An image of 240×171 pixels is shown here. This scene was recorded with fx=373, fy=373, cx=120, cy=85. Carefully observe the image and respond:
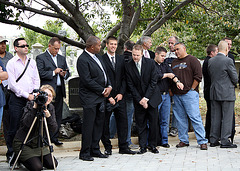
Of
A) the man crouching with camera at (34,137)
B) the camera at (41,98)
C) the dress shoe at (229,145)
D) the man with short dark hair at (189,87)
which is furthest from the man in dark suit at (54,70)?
the dress shoe at (229,145)

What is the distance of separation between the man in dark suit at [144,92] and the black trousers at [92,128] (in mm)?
817

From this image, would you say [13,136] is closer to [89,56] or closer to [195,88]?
[89,56]

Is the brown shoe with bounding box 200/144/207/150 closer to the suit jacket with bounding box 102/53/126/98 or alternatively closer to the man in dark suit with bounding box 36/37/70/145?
the suit jacket with bounding box 102/53/126/98

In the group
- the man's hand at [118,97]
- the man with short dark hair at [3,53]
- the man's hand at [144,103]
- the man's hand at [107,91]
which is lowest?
the man's hand at [144,103]

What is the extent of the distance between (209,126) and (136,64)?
98.1 inches

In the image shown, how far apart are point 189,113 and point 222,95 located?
2.56 feet

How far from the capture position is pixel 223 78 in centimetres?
771

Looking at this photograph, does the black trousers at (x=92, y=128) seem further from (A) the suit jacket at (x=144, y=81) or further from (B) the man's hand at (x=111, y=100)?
(A) the suit jacket at (x=144, y=81)

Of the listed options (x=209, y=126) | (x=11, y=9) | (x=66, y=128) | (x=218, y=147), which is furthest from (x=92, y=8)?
(x=218, y=147)

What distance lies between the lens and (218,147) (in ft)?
25.2

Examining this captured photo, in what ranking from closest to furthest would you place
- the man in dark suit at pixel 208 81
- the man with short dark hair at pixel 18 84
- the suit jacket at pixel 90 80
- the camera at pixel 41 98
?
the camera at pixel 41 98
the man with short dark hair at pixel 18 84
the suit jacket at pixel 90 80
the man in dark suit at pixel 208 81

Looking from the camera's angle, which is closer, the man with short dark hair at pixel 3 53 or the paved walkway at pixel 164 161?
the paved walkway at pixel 164 161

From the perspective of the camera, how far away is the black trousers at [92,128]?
262 inches

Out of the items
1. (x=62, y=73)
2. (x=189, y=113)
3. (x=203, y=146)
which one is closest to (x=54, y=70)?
(x=62, y=73)
